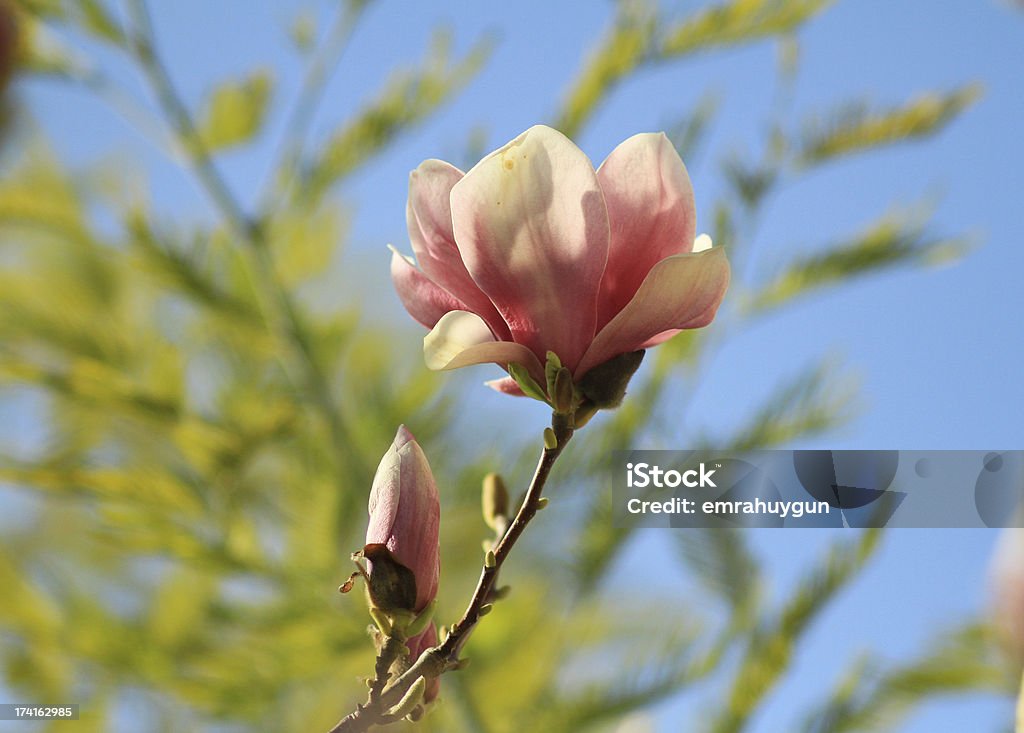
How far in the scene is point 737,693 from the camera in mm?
849

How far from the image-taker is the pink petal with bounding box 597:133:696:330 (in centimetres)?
24

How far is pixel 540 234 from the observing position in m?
0.24

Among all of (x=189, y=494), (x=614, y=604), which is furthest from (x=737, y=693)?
(x=614, y=604)

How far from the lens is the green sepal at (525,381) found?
246 millimetres

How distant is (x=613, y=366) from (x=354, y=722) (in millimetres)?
108

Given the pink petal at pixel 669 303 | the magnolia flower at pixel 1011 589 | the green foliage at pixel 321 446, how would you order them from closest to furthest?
the pink petal at pixel 669 303 < the magnolia flower at pixel 1011 589 < the green foliage at pixel 321 446

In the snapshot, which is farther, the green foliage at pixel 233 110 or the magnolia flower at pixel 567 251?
the green foliage at pixel 233 110

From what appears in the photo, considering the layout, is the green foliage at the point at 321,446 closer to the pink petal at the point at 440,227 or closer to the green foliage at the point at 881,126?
the green foliage at the point at 881,126

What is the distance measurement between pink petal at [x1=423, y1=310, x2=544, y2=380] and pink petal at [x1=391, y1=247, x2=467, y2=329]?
0.7 inches

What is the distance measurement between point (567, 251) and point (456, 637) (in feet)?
0.32

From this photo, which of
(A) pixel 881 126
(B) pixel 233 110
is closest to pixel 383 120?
(B) pixel 233 110

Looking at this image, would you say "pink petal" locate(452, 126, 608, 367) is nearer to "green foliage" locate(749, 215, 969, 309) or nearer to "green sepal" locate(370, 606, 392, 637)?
"green sepal" locate(370, 606, 392, 637)

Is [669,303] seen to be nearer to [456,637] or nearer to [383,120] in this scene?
[456,637]

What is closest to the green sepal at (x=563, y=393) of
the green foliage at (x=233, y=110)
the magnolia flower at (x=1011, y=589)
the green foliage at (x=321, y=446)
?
the magnolia flower at (x=1011, y=589)
